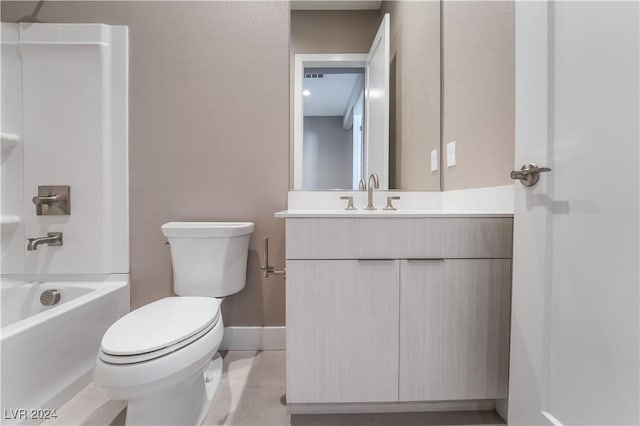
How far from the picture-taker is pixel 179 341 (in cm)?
91

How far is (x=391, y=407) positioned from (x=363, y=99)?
145 centimetres

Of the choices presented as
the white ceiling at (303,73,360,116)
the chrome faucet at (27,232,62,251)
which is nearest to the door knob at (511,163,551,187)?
the white ceiling at (303,73,360,116)

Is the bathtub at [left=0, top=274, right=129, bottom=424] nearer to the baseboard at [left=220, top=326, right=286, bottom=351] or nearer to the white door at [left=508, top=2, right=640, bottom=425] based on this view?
the baseboard at [left=220, top=326, right=286, bottom=351]

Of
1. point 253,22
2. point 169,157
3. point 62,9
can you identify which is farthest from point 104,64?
point 253,22

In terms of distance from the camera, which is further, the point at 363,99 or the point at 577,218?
the point at 363,99

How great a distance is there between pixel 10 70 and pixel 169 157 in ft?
3.03

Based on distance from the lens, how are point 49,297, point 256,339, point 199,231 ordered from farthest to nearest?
1. point 256,339
2. point 49,297
3. point 199,231

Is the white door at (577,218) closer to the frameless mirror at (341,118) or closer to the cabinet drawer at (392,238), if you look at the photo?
the cabinet drawer at (392,238)

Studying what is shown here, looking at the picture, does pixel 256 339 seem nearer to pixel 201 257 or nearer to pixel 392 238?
pixel 201 257

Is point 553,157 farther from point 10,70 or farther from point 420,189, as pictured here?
point 10,70

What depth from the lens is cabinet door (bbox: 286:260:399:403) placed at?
39.5 inches

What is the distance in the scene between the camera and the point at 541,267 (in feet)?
2.43

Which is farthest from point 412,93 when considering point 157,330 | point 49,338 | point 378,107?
point 49,338

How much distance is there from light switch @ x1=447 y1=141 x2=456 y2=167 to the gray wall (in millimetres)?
490
